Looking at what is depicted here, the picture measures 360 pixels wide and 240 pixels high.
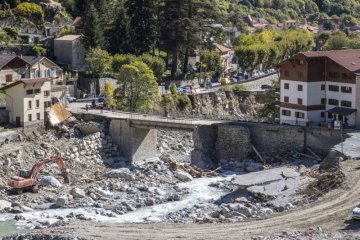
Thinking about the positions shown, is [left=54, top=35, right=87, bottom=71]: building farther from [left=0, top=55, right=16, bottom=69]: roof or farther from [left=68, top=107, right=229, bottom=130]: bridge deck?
[left=68, top=107, right=229, bottom=130]: bridge deck

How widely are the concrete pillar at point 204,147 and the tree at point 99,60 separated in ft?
69.5

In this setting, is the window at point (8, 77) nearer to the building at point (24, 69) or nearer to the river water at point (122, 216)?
the building at point (24, 69)

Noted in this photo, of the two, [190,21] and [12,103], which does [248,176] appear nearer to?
[12,103]

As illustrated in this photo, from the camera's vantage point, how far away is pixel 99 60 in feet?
264

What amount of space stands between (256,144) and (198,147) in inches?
173

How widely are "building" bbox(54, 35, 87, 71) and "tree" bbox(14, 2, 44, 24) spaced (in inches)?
466

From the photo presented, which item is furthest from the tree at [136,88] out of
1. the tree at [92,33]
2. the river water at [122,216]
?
the river water at [122,216]

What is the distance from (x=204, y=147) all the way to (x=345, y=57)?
1320 centimetres

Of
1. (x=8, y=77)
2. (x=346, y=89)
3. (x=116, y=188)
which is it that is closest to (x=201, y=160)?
(x=116, y=188)

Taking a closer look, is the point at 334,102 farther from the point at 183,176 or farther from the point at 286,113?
the point at 183,176

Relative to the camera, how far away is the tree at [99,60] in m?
80.4

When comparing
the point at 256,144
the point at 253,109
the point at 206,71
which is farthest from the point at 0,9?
the point at 256,144

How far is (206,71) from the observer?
95.6 m

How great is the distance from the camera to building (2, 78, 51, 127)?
62.1m
